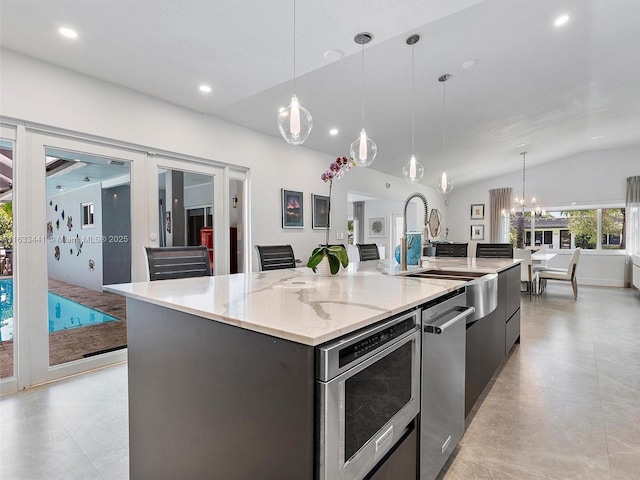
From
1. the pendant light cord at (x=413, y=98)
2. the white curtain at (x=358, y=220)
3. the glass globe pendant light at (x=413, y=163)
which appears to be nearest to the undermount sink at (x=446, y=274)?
the glass globe pendant light at (x=413, y=163)

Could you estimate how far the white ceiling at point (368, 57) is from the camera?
2.01m

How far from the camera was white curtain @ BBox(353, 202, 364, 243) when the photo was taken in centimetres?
1001

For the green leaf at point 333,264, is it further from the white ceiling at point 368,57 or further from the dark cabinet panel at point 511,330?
the dark cabinet panel at point 511,330

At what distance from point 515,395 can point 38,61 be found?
14.0ft

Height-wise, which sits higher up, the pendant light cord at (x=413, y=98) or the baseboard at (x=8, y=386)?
the pendant light cord at (x=413, y=98)

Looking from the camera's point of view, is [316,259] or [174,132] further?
[174,132]

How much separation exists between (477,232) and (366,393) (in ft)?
32.3

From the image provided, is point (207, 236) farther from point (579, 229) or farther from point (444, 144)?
point (579, 229)

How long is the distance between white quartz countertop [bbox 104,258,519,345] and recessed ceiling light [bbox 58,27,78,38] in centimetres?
182

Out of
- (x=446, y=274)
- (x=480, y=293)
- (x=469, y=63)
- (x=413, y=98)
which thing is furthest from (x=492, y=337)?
(x=413, y=98)

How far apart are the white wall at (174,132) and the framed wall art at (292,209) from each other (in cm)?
9

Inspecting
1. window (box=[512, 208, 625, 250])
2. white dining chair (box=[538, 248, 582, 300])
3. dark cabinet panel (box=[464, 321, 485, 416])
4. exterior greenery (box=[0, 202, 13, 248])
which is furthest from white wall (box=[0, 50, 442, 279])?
window (box=[512, 208, 625, 250])

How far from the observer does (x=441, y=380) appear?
142 cm

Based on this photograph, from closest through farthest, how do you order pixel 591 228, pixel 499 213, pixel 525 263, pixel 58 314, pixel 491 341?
pixel 491 341 < pixel 58 314 < pixel 525 263 < pixel 591 228 < pixel 499 213
